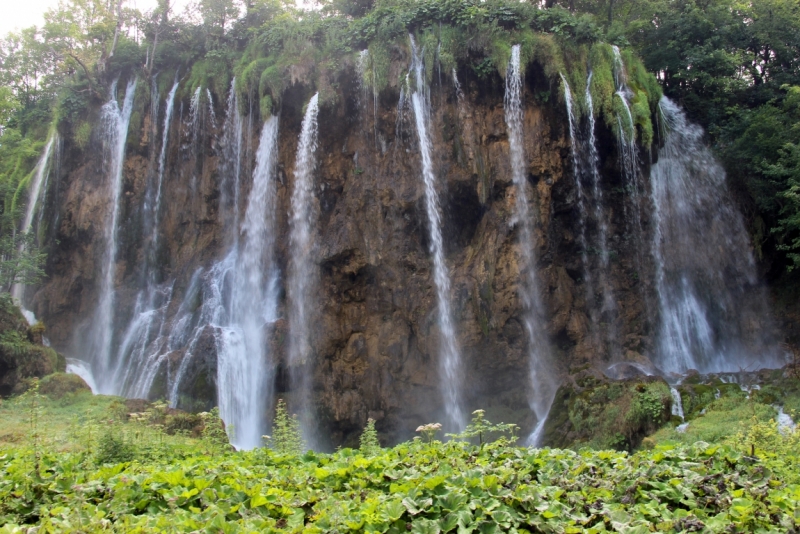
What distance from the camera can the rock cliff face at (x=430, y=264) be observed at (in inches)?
641

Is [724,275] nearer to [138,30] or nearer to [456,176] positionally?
[456,176]

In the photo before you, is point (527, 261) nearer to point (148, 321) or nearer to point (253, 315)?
point (253, 315)

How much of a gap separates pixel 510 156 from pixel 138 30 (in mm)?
16731

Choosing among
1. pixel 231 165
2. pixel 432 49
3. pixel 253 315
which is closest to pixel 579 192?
pixel 432 49

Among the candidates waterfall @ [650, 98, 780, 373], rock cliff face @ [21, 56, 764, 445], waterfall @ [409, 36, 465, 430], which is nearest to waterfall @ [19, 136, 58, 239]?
rock cliff face @ [21, 56, 764, 445]

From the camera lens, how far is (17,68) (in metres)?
29.1

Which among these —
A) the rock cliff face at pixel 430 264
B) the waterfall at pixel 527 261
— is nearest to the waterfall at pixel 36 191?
the rock cliff face at pixel 430 264

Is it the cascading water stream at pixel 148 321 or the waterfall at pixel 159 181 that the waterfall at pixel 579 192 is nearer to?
the cascading water stream at pixel 148 321

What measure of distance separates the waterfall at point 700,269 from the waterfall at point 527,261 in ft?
11.5

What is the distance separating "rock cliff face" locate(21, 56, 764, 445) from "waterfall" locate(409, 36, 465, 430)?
22 centimetres

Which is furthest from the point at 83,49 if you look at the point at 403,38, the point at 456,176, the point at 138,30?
the point at 456,176

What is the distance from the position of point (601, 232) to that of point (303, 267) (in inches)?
352

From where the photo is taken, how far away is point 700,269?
18141 millimetres

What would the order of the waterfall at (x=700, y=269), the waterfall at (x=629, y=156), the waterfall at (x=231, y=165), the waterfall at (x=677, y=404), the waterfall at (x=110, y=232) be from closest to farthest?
the waterfall at (x=677, y=404)
the waterfall at (x=629, y=156)
the waterfall at (x=700, y=269)
the waterfall at (x=110, y=232)
the waterfall at (x=231, y=165)
